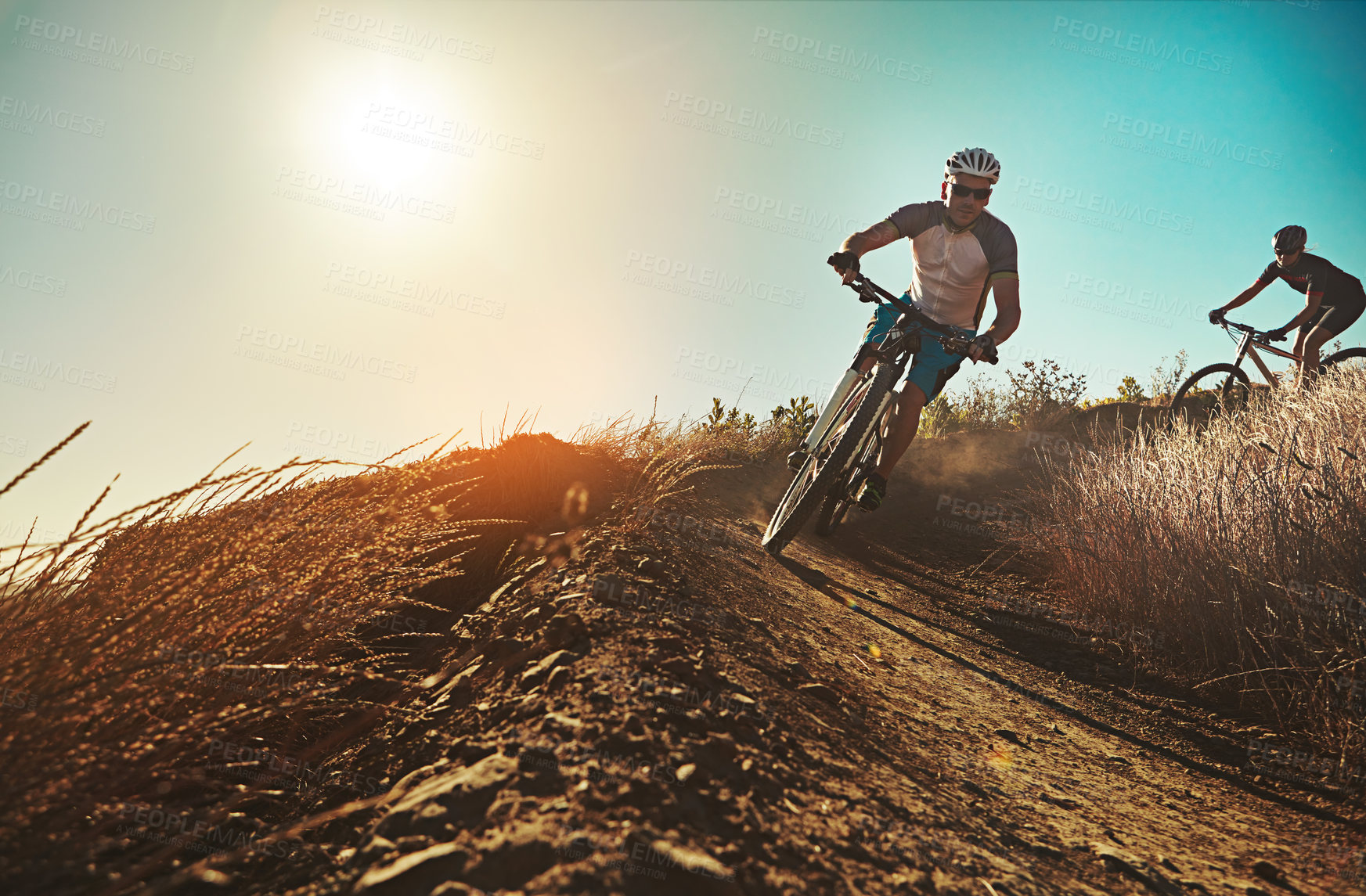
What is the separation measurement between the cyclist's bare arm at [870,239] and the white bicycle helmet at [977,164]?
0.57 meters

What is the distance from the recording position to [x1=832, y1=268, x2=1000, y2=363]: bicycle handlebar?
14.5 ft

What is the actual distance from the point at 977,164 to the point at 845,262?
1.21 metres

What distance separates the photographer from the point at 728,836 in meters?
1.53

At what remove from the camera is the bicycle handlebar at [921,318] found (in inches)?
174

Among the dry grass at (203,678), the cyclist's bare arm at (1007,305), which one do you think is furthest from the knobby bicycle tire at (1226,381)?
the dry grass at (203,678)

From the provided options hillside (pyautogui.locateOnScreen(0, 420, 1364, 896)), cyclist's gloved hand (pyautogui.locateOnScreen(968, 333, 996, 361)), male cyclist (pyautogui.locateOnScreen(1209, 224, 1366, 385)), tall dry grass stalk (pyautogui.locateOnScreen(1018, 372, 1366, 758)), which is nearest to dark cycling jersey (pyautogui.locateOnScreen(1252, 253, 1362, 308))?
male cyclist (pyautogui.locateOnScreen(1209, 224, 1366, 385))

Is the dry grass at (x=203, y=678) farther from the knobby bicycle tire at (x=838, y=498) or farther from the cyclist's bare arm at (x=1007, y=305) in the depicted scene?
the cyclist's bare arm at (x=1007, y=305)

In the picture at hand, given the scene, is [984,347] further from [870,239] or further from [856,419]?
[870,239]

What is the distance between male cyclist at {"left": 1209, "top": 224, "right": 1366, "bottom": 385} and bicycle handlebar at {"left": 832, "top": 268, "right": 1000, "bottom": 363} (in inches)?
244

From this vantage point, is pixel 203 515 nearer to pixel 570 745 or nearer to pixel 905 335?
pixel 570 745

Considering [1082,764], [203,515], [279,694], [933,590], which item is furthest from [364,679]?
[933,590]

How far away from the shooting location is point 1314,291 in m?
7.90

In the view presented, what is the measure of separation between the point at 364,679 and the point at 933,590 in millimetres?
5184

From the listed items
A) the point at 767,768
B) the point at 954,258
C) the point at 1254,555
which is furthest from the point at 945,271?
the point at 767,768
